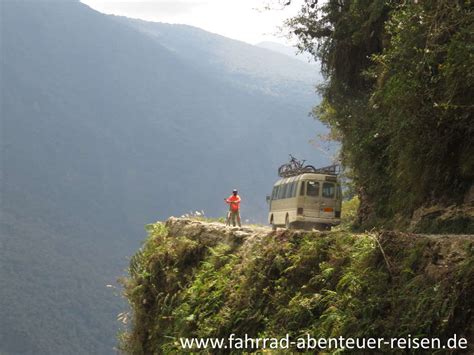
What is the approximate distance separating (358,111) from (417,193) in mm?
8373

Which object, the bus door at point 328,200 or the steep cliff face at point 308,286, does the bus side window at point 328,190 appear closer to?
the bus door at point 328,200

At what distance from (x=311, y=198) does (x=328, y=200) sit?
663mm

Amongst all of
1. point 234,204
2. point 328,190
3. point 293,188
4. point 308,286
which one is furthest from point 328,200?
point 308,286

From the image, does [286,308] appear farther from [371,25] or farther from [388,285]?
[371,25]

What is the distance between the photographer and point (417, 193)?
62.5 feet

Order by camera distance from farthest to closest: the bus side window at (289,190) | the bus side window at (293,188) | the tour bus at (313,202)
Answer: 1. the bus side window at (289,190)
2. the bus side window at (293,188)
3. the tour bus at (313,202)

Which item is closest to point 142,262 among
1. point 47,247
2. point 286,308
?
point 286,308

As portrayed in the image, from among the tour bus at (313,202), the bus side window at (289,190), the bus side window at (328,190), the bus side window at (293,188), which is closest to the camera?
the tour bus at (313,202)

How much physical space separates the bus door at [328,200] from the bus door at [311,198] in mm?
197

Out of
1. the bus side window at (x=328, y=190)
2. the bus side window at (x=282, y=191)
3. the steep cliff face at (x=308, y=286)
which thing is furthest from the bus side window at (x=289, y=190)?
the steep cliff face at (x=308, y=286)

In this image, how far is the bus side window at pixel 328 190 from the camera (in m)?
25.5

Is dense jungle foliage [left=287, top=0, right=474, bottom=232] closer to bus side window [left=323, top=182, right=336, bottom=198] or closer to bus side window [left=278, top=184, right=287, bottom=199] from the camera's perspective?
bus side window [left=323, top=182, right=336, bottom=198]

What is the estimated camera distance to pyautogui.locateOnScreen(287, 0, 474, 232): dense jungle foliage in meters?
16.0

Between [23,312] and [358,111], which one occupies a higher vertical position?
[23,312]
